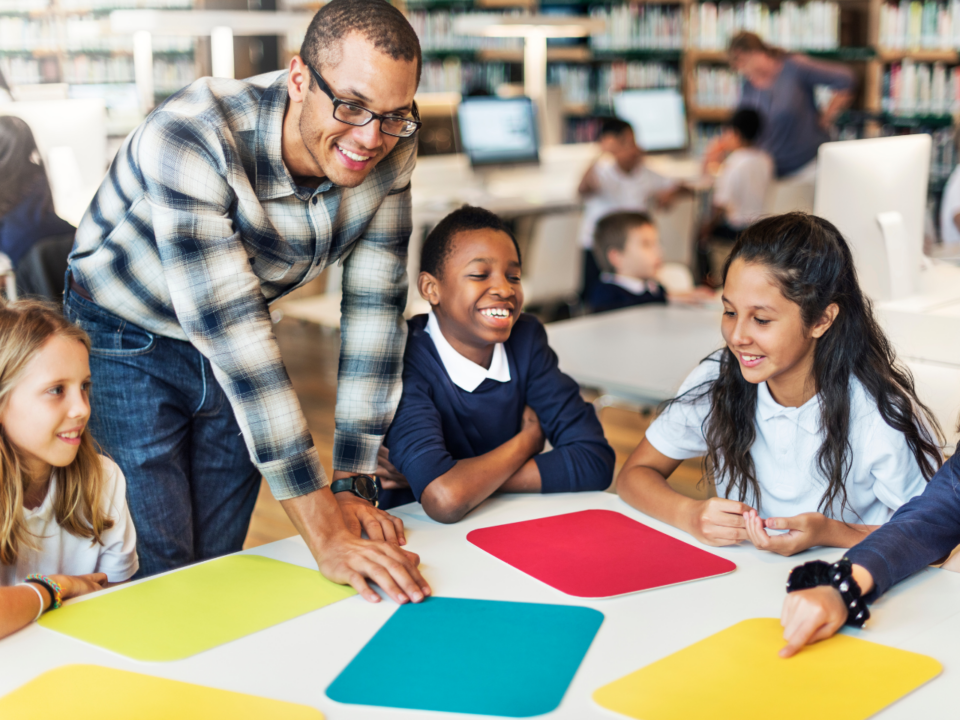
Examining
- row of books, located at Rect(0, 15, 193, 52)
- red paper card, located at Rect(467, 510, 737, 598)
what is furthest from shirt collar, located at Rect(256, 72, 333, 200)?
row of books, located at Rect(0, 15, 193, 52)

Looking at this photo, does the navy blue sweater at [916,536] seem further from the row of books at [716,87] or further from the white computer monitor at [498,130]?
the row of books at [716,87]

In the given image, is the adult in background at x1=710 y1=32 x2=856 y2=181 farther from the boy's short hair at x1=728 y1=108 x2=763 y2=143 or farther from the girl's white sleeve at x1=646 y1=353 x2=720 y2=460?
the girl's white sleeve at x1=646 y1=353 x2=720 y2=460

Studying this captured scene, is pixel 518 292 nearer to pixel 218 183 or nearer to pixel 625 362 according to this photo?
pixel 218 183

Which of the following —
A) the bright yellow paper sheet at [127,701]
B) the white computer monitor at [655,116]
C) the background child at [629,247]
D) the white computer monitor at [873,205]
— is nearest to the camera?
the bright yellow paper sheet at [127,701]

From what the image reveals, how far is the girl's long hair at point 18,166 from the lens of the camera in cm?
279

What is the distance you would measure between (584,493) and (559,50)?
21.5ft

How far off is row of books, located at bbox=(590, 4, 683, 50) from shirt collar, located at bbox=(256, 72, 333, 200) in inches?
248

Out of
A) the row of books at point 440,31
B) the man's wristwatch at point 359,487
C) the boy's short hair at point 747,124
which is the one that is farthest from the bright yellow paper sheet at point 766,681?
the row of books at point 440,31

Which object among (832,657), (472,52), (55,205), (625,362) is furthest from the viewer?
(472,52)

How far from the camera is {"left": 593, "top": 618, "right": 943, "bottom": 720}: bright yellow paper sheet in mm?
880

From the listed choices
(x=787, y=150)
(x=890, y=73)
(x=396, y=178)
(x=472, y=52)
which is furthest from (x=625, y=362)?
(x=472, y=52)

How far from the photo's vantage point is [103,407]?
1.50 meters

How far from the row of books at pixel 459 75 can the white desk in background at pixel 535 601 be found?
6318 mm

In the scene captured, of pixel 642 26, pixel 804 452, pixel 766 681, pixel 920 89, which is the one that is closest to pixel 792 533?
pixel 804 452
